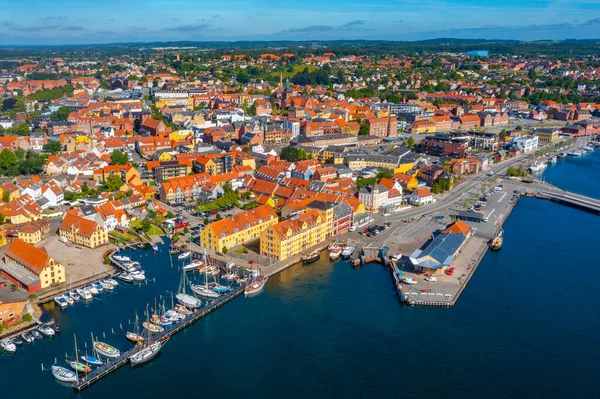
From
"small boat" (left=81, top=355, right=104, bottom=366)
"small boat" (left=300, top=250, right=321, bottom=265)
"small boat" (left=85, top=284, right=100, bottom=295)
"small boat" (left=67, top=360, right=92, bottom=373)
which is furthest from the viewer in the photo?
"small boat" (left=300, top=250, right=321, bottom=265)

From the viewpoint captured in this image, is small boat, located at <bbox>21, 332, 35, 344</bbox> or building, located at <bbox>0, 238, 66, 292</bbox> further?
building, located at <bbox>0, 238, 66, 292</bbox>

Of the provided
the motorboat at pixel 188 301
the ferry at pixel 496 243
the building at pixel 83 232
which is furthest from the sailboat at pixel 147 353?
the ferry at pixel 496 243

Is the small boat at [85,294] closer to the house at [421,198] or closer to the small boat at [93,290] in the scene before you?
the small boat at [93,290]

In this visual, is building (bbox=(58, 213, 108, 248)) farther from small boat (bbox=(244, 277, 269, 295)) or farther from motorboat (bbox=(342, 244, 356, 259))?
motorboat (bbox=(342, 244, 356, 259))

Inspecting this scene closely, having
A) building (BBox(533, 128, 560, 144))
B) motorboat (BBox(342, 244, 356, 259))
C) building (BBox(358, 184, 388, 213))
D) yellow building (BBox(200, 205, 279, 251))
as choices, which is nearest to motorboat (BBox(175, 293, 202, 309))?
yellow building (BBox(200, 205, 279, 251))

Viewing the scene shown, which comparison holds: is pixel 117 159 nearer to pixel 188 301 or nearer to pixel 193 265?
pixel 193 265

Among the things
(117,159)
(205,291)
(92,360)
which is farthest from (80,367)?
(117,159)
